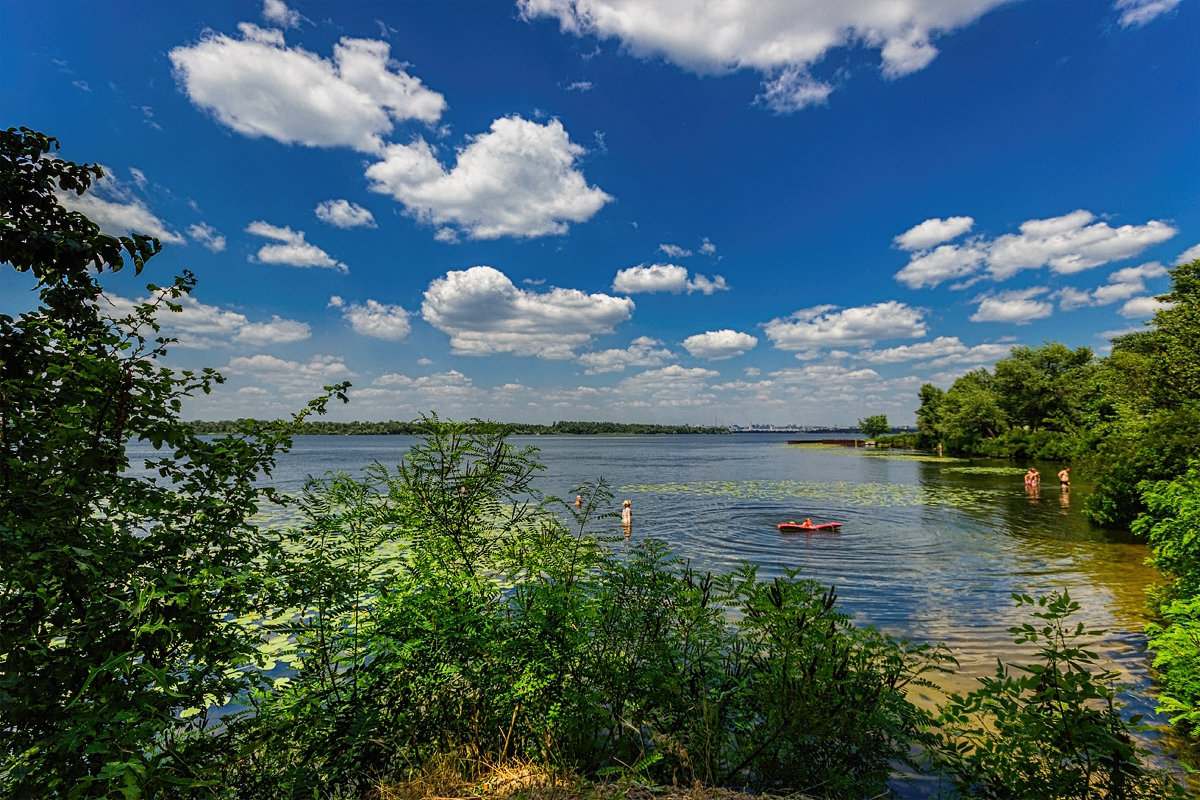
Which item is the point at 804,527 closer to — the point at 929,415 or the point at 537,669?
the point at 537,669

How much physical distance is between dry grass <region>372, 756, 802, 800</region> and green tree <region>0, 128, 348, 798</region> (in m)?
1.54

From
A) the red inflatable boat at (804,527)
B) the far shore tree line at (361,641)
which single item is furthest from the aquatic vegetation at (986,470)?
the far shore tree line at (361,641)

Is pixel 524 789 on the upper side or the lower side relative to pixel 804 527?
upper

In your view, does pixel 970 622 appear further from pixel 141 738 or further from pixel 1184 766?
pixel 141 738

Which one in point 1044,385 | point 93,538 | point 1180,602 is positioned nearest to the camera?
point 93,538

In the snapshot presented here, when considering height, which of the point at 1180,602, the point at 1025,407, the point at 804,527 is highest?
the point at 1025,407

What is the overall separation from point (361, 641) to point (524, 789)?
1.98 metres

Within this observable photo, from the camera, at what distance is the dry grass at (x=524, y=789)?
3.76 meters

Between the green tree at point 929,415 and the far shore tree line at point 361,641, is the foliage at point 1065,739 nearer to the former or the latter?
the far shore tree line at point 361,641

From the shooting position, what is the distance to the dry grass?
3762 mm

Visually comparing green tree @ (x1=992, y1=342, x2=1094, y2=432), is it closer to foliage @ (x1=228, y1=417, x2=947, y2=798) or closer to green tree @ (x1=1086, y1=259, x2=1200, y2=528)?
green tree @ (x1=1086, y1=259, x2=1200, y2=528)

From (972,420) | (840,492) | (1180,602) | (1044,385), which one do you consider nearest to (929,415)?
(972,420)

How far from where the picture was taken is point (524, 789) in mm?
3826

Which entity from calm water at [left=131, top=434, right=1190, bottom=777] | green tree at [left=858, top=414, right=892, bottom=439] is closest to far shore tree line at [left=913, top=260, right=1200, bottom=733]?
calm water at [left=131, top=434, right=1190, bottom=777]
